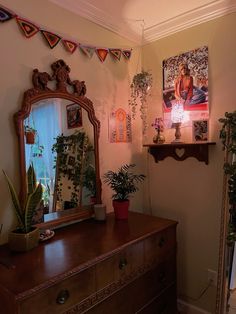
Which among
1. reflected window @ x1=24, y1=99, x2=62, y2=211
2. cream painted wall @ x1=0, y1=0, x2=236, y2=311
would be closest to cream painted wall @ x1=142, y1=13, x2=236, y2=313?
cream painted wall @ x1=0, y1=0, x2=236, y2=311

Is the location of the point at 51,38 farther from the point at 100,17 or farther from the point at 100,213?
the point at 100,213

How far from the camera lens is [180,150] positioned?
6.86ft

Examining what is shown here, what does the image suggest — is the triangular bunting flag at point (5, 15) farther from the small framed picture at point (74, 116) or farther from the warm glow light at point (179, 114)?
the warm glow light at point (179, 114)

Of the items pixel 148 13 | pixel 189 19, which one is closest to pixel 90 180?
pixel 148 13

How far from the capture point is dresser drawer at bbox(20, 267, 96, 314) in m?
0.98

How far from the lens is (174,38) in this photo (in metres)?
2.10

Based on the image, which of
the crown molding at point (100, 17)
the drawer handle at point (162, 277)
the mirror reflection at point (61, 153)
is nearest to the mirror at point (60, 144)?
the mirror reflection at point (61, 153)

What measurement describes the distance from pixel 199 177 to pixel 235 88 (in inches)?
28.4

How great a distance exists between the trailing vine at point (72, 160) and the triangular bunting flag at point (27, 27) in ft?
2.14

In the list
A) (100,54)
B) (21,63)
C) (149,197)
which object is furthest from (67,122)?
(149,197)

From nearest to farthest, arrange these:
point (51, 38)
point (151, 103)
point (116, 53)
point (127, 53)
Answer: point (51, 38) → point (116, 53) → point (127, 53) → point (151, 103)

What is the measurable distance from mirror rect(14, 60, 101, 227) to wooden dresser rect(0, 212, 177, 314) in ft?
0.58

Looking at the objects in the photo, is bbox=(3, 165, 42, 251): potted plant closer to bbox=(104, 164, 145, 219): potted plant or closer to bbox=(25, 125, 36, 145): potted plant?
bbox=(25, 125, 36, 145): potted plant

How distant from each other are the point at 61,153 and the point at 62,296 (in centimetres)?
89
